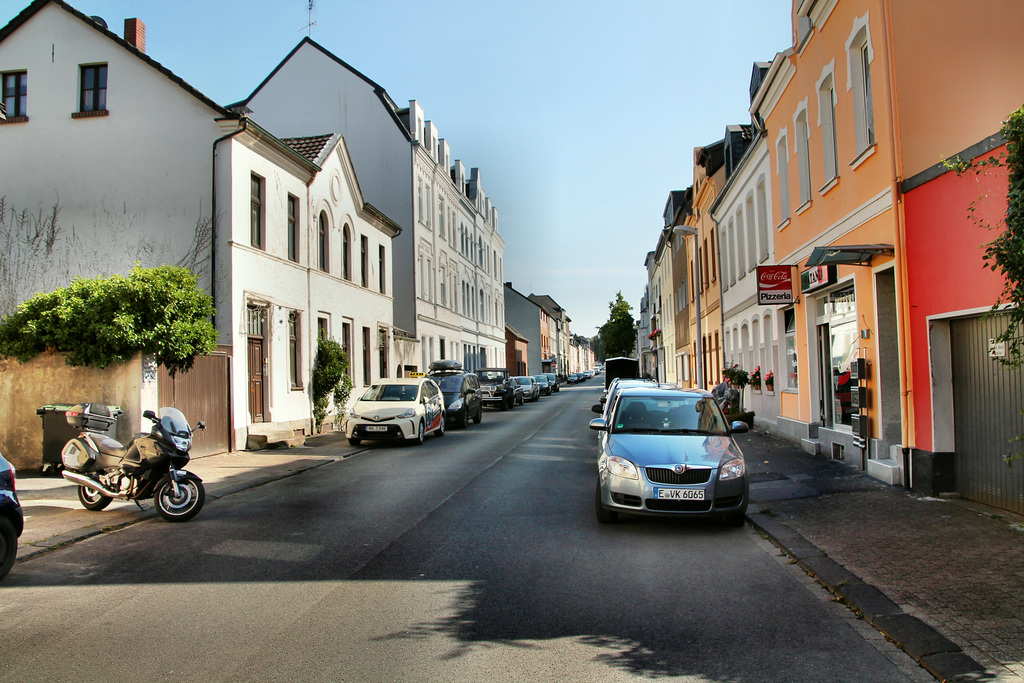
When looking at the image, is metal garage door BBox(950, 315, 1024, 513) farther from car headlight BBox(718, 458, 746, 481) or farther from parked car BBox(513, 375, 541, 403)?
parked car BBox(513, 375, 541, 403)

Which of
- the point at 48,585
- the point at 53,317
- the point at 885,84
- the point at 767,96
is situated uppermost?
the point at 767,96

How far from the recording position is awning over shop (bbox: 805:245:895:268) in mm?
10539

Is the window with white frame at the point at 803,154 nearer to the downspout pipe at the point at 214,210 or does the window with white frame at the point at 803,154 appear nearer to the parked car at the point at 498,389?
the downspout pipe at the point at 214,210

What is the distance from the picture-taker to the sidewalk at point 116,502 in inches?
324

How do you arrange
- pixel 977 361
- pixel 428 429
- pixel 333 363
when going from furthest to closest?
pixel 333 363, pixel 428 429, pixel 977 361

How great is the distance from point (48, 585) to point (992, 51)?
41.8 ft

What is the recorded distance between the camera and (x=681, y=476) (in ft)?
26.1

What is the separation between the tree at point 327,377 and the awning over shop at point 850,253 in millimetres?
14977

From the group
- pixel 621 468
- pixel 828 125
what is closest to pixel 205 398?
pixel 621 468

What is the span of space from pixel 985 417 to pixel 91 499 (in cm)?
1088

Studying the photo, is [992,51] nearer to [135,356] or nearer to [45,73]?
[135,356]

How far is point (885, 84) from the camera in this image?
10.4 m

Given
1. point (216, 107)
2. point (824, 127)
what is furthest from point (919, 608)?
point (216, 107)

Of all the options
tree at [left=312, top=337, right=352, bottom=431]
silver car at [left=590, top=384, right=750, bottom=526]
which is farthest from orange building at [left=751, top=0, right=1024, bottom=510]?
tree at [left=312, top=337, right=352, bottom=431]
